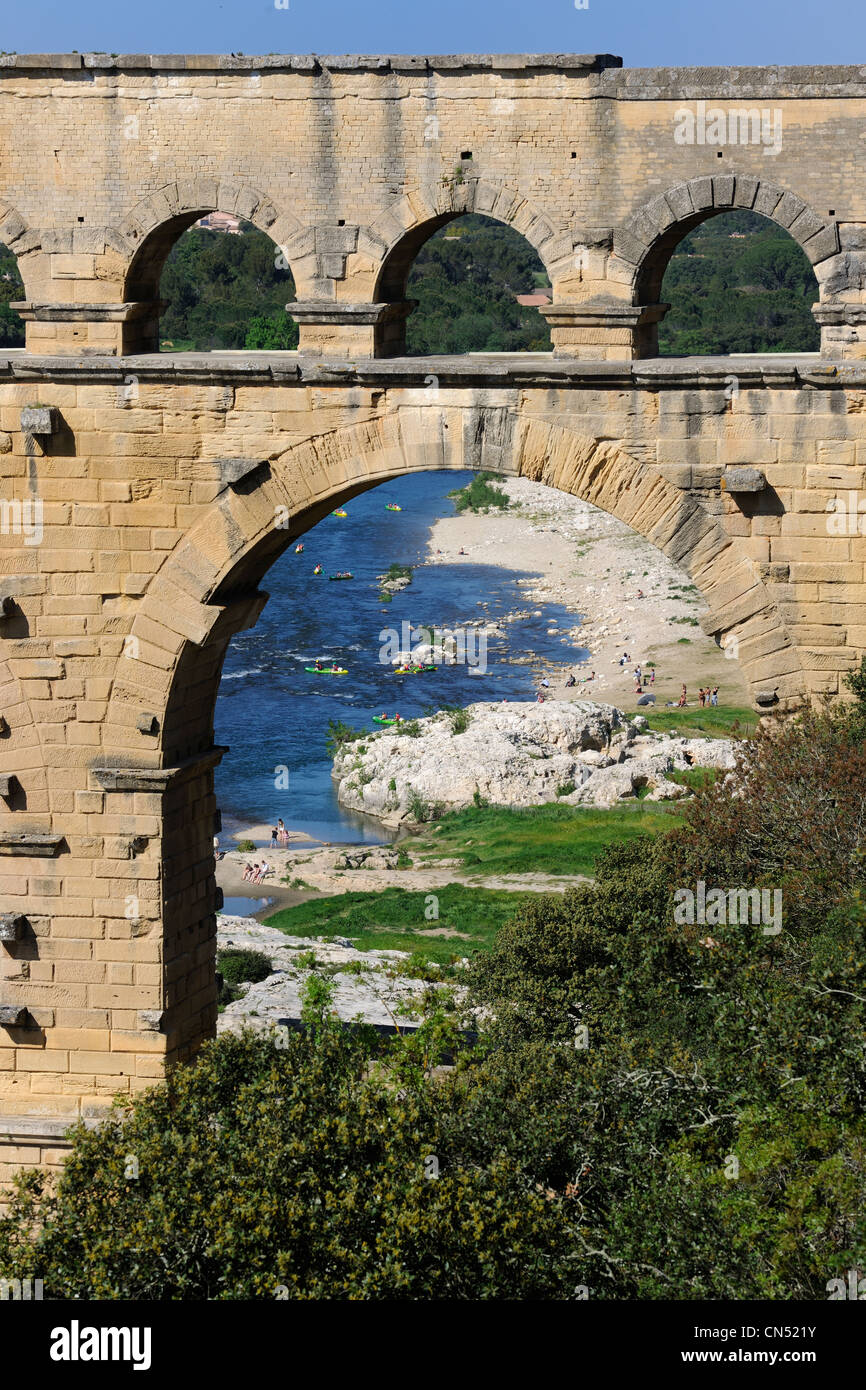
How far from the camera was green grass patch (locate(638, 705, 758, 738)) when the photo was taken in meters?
34.4

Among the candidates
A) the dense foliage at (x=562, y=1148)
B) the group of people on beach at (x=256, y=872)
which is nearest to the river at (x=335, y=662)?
the group of people on beach at (x=256, y=872)

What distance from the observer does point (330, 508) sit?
12.0 meters

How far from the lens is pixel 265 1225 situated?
910 cm

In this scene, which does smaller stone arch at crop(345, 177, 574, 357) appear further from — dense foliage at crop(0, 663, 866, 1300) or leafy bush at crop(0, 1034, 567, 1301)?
leafy bush at crop(0, 1034, 567, 1301)

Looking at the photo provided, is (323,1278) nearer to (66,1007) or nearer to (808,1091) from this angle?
(808,1091)

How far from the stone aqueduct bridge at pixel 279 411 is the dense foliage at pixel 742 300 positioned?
89.8 feet

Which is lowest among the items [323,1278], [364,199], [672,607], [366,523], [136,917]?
[323,1278]

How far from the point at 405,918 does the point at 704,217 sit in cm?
1677

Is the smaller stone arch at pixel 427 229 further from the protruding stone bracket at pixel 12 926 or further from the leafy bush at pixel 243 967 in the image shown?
the leafy bush at pixel 243 967

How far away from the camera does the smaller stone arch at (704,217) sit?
1143 centimetres

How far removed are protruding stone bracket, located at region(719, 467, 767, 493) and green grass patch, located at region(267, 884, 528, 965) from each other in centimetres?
1408

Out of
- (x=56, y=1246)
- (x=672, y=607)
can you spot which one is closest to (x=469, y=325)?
(x=672, y=607)

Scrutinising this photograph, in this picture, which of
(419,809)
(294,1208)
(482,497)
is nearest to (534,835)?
(419,809)

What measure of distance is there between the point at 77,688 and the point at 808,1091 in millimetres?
5707
